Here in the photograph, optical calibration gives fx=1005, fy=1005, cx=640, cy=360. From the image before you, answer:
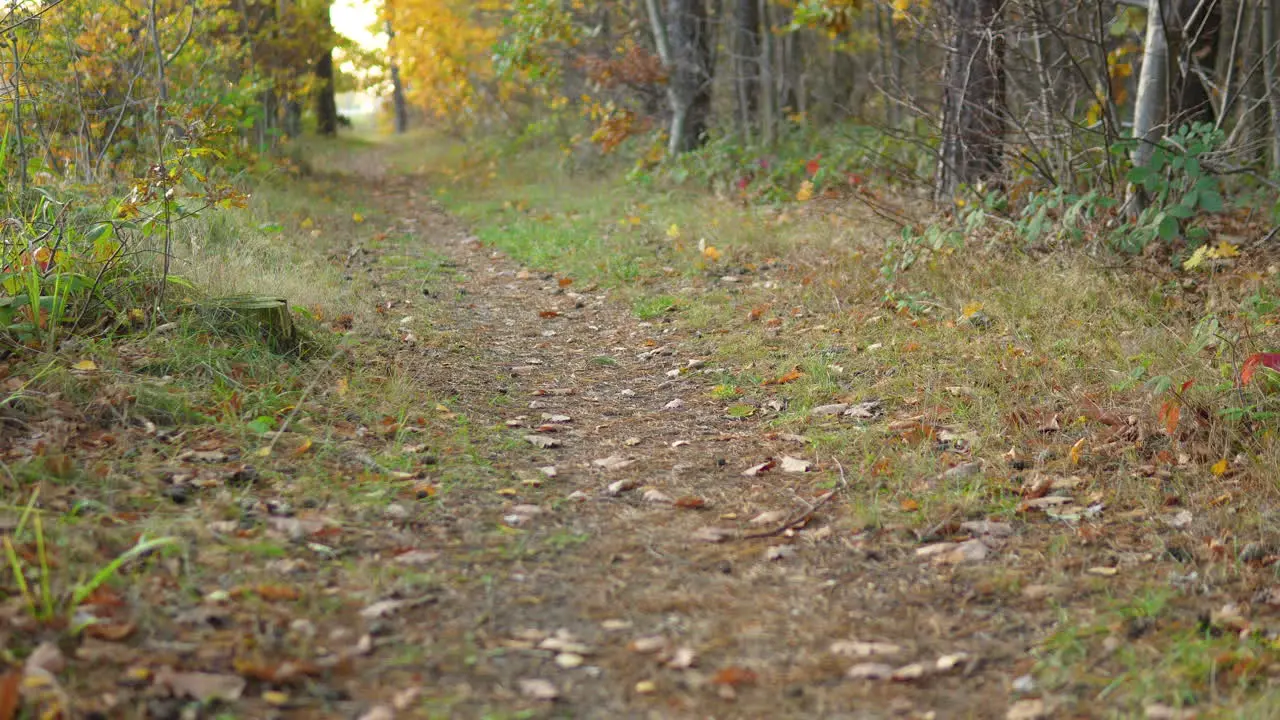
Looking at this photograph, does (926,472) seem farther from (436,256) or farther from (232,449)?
(436,256)

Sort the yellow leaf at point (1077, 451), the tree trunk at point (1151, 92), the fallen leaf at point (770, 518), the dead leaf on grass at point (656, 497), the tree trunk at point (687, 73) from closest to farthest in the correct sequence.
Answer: the fallen leaf at point (770, 518) → the dead leaf on grass at point (656, 497) → the yellow leaf at point (1077, 451) → the tree trunk at point (1151, 92) → the tree trunk at point (687, 73)

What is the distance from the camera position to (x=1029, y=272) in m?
6.32

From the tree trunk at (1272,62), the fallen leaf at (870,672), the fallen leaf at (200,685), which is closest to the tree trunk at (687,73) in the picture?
the tree trunk at (1272,62)

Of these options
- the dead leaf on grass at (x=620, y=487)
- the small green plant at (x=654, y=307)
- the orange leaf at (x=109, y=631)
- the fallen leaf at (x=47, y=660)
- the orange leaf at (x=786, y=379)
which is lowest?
the dead leaf on grass at (x=620, y=487)

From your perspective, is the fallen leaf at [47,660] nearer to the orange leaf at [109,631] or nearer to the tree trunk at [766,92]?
the orange leaf at [109,631]

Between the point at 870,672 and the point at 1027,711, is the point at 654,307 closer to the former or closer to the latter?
the point at 870,672

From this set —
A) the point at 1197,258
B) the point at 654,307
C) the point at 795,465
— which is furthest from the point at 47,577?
the point at 1197,258

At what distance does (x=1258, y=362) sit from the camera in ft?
13.8

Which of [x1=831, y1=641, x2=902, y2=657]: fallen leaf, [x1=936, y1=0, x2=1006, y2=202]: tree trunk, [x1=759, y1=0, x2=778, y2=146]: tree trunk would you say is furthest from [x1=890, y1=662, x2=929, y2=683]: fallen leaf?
[x1=759, y1=0, x2=778, y2=146]: tree trunk

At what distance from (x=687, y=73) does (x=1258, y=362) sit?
10.00 metres

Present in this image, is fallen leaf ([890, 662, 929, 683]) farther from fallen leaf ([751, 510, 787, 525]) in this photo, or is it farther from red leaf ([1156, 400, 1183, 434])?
red leaf ([1156, 400, 1183, 434])

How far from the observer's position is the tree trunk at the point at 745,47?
43.4 feet

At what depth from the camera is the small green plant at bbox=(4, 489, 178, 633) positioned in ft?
8.66

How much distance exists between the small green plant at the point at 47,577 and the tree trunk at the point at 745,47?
10.9m
